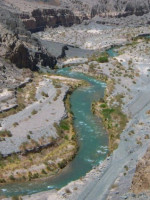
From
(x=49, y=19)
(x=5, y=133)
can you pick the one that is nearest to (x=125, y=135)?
(x=5, y=133)

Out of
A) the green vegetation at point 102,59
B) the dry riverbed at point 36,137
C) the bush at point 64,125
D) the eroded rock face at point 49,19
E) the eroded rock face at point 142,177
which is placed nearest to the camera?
the eroded rock face at point 142,177

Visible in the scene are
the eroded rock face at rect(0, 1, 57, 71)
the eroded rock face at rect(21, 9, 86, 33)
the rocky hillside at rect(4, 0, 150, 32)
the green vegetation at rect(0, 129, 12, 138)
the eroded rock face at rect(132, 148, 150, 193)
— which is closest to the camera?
the eroded rock face at rect(132, 148, 150, 193)

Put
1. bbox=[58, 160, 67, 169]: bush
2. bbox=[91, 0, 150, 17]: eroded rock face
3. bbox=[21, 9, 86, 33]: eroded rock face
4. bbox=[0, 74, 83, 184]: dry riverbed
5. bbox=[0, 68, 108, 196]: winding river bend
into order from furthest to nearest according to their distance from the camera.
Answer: bbox=[91, 0, 150, 17]: eroded rock face → bbox=[21, 9, 86, 33]: eroded rock face → bbox=[58, 160, 67, 169]: bush → bbox=[0, 74, 83, 184]: dry riverbed → bbox=[0, 68, 108, 196]: winding river bend

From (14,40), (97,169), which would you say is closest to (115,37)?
(14,40)

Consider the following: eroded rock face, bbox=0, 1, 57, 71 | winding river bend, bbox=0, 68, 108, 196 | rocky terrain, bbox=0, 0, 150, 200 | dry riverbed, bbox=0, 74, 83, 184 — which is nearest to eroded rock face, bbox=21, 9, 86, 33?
rocky terrain, bbox=0, 0, 150, 200

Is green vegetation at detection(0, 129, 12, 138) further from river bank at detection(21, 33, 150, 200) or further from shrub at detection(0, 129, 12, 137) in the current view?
river bank at detection(21, 33, 150, 200)

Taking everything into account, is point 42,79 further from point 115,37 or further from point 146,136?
point 115,37

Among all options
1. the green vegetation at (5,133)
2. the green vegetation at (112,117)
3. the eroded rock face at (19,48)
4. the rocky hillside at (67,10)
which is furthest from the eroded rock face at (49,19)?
the green vegetation at (5,133)

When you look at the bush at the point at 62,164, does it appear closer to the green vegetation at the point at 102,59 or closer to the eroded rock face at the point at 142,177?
the eroded rock face at the point at 142,177

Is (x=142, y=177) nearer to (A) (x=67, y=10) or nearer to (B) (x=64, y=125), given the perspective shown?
(B) (x=64, y=125)
